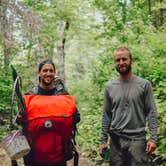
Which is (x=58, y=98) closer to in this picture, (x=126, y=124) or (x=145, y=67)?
(x=126, y=124)

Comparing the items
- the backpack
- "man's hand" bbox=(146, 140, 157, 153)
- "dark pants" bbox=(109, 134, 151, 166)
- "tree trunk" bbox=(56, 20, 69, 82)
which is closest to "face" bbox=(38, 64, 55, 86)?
the backpack

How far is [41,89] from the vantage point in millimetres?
4789

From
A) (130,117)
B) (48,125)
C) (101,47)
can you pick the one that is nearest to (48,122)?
(48,125)

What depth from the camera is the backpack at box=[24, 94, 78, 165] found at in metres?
4.54

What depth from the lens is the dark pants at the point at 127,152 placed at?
4969 millimetres

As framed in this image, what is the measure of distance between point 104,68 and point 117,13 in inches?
125

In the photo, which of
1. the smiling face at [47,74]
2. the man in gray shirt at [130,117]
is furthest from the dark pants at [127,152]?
the smiling face at [47,74]

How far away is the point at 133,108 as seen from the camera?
4.96m

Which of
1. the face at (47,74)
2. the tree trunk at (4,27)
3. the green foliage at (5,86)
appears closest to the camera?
the face at (47,74)

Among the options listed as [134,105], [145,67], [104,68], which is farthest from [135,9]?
[134,105]

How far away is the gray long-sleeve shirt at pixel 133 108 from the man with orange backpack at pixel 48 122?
0.58 m

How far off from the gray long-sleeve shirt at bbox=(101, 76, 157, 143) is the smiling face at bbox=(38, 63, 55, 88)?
0.89m

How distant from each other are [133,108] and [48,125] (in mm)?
1128

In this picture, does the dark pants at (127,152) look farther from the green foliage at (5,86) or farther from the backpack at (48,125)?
the green foliage at (5,86)
